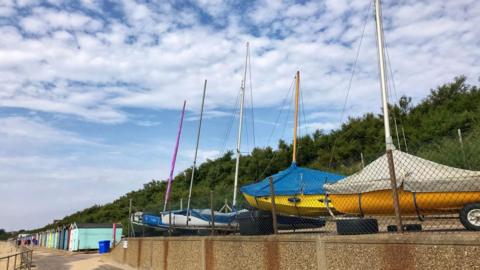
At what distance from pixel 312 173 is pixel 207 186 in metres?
33.9

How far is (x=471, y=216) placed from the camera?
5.88m

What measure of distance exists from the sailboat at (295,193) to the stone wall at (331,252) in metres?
2.89

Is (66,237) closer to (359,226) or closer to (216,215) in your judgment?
(216,215)

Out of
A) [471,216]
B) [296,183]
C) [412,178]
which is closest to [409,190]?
[412,178]

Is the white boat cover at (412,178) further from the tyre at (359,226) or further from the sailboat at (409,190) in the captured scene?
the tyre at (359,226)

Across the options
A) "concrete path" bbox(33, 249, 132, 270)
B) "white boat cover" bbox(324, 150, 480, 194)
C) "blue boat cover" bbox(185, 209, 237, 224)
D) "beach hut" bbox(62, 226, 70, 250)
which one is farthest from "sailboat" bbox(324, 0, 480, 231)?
"beach hut" bbox(62, 226, 70, 250)

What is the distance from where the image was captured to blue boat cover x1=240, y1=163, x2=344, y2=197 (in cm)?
1244

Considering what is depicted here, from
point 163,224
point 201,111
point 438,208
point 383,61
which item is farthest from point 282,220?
point 201,111

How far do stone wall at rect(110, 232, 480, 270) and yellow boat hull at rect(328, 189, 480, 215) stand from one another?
159 centimetres

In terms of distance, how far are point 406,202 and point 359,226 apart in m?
1.39

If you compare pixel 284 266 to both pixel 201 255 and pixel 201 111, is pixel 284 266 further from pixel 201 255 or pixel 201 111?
pixel 201 111

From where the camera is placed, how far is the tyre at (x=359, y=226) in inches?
248

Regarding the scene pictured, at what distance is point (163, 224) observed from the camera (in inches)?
696

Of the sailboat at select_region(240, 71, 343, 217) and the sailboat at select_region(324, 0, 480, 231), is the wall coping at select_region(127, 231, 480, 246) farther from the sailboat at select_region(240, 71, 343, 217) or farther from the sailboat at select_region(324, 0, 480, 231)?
the sailboat at select_region(240, 71, 343, 217)
